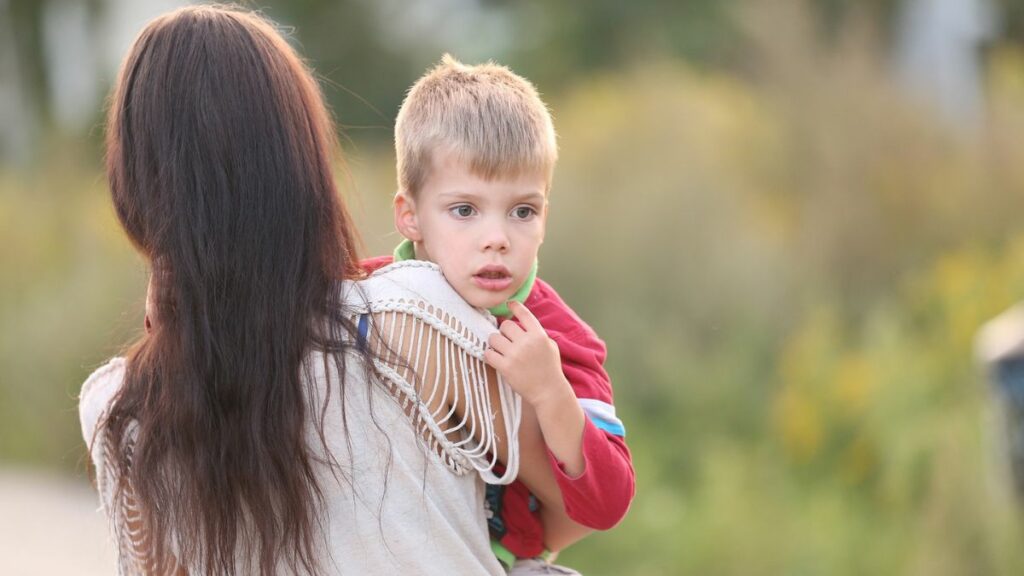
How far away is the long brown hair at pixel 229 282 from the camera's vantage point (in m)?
2.16

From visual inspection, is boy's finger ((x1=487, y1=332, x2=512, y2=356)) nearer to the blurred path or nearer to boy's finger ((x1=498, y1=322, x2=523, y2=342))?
boy's finger ((x1=498, y1=322, x2=523, y2=342))

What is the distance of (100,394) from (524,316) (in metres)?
0.70

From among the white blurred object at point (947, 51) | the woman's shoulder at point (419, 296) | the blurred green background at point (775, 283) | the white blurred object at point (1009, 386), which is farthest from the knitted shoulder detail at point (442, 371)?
the white blurred object at point (947, 51)

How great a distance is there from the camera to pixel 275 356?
2.16 metres

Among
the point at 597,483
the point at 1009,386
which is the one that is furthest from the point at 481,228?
the point at 1009,386

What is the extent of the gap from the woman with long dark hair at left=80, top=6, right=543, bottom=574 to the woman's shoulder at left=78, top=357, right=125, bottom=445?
7 centimetres

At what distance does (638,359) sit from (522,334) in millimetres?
4741

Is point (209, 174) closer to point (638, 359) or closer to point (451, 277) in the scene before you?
point (451, 277)

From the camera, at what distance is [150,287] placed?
2.23 m

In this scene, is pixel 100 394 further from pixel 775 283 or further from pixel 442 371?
pixel 775 283

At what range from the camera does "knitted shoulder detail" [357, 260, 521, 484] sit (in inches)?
85.7

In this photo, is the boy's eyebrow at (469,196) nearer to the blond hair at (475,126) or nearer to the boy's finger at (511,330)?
the blond hair at (475,126)

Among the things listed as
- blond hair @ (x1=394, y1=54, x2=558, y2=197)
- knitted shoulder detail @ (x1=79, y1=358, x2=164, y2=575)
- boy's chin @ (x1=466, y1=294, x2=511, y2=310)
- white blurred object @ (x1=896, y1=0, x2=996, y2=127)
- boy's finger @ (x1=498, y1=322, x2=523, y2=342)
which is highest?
white blurred object @ (x1=896, y1=0, x2=996, y2=127)

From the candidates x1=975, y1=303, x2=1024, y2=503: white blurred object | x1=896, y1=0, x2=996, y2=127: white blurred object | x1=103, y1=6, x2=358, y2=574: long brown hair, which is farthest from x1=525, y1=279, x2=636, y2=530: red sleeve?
x1=896, y1=0, x2=996, y2=127: white blurred object
